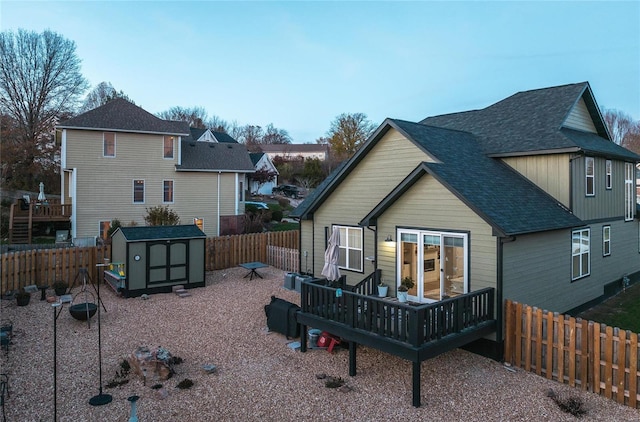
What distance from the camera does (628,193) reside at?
1658 cm

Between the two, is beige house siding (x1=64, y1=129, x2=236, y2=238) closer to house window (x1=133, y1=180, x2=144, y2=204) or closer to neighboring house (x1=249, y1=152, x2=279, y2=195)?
house window (x1=133, y1=180, x2=144, y2=204)

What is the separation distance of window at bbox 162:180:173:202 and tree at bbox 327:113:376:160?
1360 inches

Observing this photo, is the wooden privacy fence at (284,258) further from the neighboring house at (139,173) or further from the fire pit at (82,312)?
the neighboring house at (139,173)

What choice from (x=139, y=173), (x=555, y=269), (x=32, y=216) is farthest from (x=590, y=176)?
(x=32, y=216)

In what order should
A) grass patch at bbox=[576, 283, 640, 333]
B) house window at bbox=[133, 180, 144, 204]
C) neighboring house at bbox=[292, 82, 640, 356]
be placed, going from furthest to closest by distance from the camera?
house window at bbox=[133, 180, 144, 204] < grass patch at bbox=[576, 283, 640, 333] < neighboring house at bbox=[292, 82, 640, 356]

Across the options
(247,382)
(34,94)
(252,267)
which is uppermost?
(34,94)

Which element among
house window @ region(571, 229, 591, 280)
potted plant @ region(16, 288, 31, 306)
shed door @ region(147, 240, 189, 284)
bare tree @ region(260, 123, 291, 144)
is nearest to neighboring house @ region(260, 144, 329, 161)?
bare tree @ region(260, 123, 291, 144)

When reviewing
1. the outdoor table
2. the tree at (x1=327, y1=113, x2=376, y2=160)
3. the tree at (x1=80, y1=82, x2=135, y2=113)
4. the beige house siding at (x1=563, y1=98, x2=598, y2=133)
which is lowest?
the outdoor table

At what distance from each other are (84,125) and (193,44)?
8.56 metres

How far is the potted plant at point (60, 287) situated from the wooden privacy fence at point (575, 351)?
46.8 feet

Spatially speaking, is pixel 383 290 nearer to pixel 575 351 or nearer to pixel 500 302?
pixel 500 302

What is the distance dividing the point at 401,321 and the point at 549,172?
8365 mm

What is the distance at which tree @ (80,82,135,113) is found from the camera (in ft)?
179

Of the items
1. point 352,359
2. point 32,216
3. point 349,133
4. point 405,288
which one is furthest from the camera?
point 349,133
